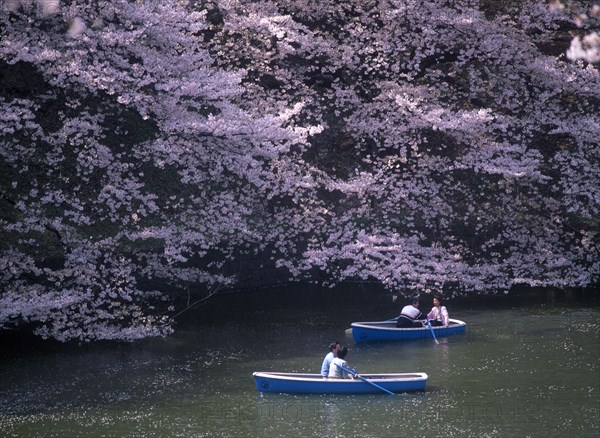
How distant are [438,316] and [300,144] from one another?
860cm

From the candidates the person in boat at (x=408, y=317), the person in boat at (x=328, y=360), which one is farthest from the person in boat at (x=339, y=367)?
the person in boat at (x=408, y=317)

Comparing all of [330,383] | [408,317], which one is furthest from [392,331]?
[330,383]

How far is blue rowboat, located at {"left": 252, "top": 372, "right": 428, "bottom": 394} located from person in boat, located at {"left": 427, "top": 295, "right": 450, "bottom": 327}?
5772mm

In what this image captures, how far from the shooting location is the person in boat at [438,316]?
2753 centimetres

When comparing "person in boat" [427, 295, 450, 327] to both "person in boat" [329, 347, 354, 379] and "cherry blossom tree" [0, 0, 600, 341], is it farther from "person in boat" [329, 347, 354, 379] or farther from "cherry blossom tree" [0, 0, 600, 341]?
"person in boat" [329, 347, 354, 379]

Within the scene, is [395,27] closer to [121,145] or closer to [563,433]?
[121,145]

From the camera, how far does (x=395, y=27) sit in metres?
33.0

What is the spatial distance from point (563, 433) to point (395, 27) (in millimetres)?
17986

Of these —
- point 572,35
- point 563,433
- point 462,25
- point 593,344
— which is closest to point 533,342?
point 593,344

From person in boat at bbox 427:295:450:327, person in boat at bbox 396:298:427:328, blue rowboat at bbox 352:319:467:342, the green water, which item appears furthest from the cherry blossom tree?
blue rowboat at bbox 352:319:467:342

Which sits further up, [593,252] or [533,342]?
[593,252]

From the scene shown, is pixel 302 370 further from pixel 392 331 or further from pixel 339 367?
pixel 392 331

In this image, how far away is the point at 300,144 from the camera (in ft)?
109

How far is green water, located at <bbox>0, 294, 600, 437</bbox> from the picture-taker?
19.5m
